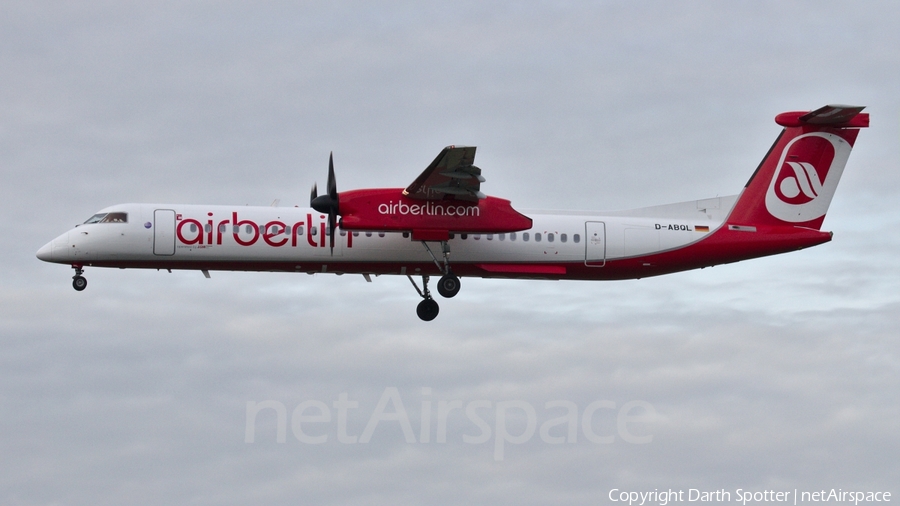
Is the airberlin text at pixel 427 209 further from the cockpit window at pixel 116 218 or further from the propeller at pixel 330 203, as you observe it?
the cockpit window at pixel 116 218

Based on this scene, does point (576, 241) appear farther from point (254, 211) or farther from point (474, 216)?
point (254, 211)

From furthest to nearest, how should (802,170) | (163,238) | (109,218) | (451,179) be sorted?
(802,170)
(109,218)
(163,238)
(451,179)

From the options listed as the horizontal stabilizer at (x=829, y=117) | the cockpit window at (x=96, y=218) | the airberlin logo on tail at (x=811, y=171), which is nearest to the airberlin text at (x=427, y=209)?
the cockpit window at (x=96, y=218)

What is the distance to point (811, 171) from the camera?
2809 centimetres

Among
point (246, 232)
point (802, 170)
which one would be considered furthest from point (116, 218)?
point (802, 170)

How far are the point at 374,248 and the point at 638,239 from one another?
6.04 metres

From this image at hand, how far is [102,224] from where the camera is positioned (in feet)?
83.9

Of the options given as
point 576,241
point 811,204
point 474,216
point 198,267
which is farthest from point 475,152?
point 811,204

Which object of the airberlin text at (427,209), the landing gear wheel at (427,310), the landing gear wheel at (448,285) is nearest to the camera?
the airberlin text at (427,209)

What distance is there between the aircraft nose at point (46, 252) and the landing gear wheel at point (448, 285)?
27.6ft

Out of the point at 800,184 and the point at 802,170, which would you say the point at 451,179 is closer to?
the point at 800,184

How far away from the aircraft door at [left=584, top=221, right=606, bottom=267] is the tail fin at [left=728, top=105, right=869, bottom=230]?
3452 mm

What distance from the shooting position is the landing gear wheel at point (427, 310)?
2727 centimetres

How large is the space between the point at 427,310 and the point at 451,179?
3699 millimetres
